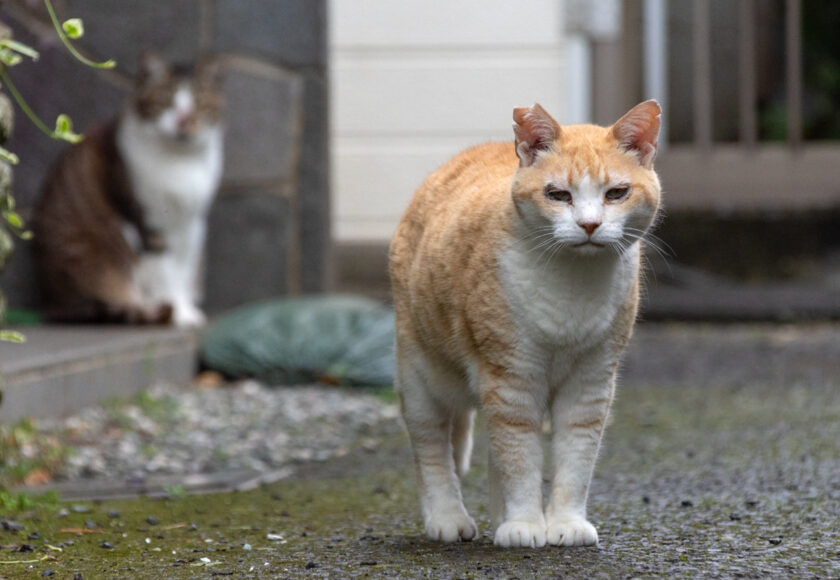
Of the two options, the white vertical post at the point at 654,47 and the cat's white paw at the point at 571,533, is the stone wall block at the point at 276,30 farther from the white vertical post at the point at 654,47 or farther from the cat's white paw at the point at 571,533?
the cat's white paw at the point at 571,533

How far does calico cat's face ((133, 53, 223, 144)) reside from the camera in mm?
5402

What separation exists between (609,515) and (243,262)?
3647 millimetres

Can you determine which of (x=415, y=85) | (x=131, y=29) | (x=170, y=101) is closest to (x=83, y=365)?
(x=170, y=101)

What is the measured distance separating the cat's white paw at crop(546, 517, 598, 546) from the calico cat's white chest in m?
3.40

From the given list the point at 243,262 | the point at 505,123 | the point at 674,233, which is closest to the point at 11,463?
the point at 243,262

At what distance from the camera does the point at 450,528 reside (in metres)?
2.62

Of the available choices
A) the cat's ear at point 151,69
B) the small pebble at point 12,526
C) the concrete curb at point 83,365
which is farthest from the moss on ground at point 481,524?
the cat's ear at point 151,69

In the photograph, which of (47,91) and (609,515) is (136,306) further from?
(609,515)

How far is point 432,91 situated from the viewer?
7.24m

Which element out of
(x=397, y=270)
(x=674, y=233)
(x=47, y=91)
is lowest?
(x=674, y=233)

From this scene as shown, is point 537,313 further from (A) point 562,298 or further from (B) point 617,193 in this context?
(B) point 617,193

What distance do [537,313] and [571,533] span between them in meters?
0.45

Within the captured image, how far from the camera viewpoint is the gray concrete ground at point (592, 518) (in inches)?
93.5

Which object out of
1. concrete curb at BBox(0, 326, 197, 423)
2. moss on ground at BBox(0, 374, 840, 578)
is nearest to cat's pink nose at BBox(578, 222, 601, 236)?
moss on ground at BBox(0, 374, 840, 578)
